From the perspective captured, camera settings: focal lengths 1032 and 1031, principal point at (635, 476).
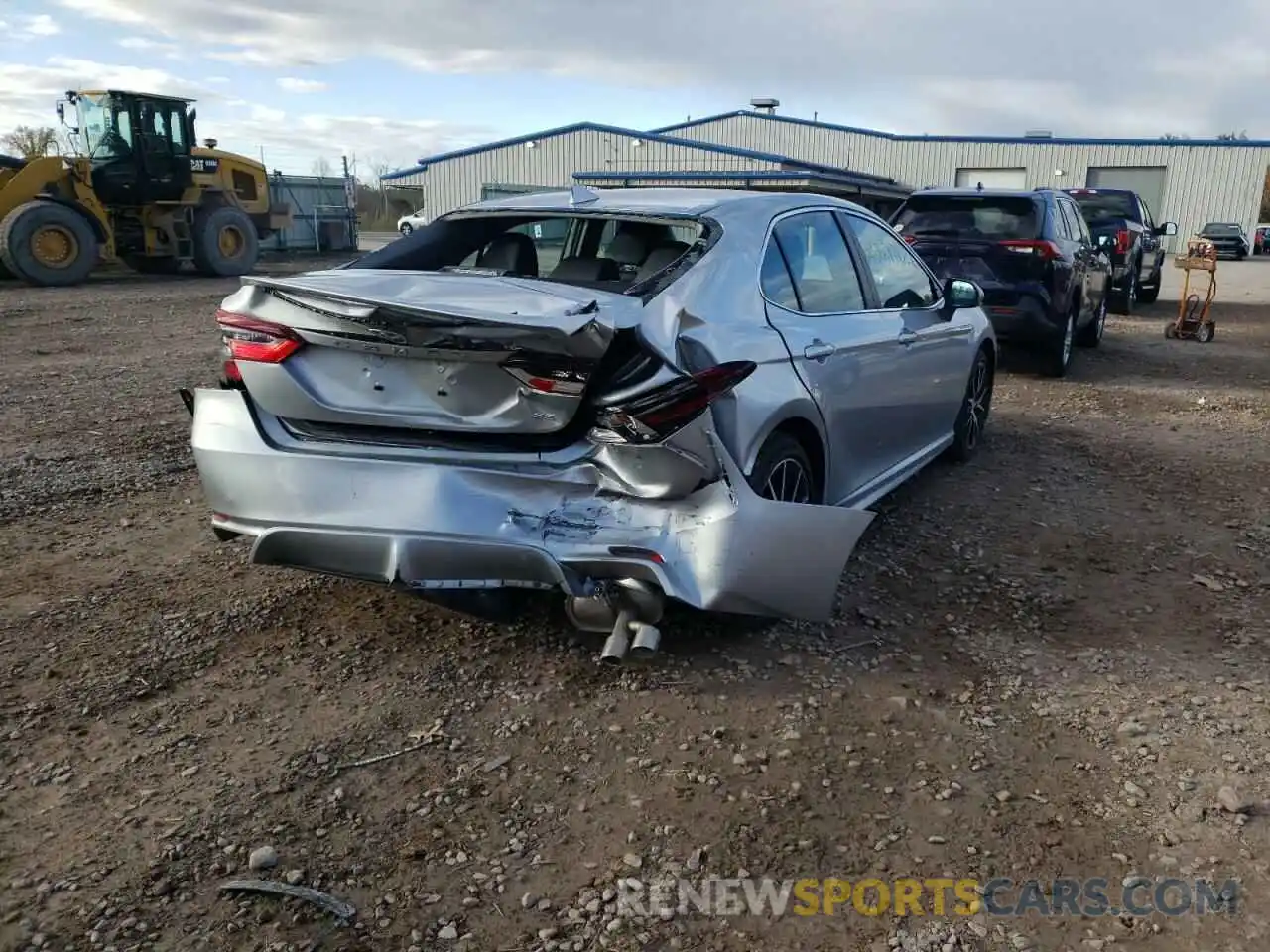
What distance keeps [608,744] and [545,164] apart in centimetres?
3921

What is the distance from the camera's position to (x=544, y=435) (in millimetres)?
3314

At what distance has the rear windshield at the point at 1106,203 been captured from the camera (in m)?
16.0

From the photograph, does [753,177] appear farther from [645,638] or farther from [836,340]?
[645,638]

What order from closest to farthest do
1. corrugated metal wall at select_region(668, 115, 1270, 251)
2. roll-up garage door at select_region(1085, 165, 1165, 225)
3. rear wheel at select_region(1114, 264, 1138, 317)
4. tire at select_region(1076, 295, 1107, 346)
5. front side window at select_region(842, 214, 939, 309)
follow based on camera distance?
front side window at select_region(842, 214, 939, 309) → tire at select_region(1076, 295, 1107, 346) → rear wheel at select_region(1114, 264, 1138, 317) → corrugated metal wall at select_region(668, 115, 1270, 251) → roll-up garage door at select_region(1085, 165, 1165, 225)

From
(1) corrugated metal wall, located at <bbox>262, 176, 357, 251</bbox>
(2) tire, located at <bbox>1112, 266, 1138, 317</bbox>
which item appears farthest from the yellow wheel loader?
(2) tire, located at <bbox>1112, 266, 1138, 317</bbox>

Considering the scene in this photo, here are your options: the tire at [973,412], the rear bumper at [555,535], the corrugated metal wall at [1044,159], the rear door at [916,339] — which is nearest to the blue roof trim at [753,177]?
the corrugated metal wall at [1044,159]

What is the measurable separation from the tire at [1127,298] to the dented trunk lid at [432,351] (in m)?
14.7

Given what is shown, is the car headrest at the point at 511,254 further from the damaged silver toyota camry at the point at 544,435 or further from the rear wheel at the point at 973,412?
the rear wheel at the point at 973,412

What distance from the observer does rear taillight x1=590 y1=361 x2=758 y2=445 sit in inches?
125

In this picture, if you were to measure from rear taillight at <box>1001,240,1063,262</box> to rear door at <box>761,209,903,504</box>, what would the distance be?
191 inches

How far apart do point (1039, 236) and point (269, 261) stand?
22.6m

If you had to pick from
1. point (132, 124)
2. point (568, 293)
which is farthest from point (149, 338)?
point (568, 293)

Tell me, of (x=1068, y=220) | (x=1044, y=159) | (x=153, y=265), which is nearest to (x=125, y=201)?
(x=153, y=265)

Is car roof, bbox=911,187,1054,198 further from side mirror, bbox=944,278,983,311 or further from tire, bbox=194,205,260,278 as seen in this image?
tire, bbox=194,205,260,278
